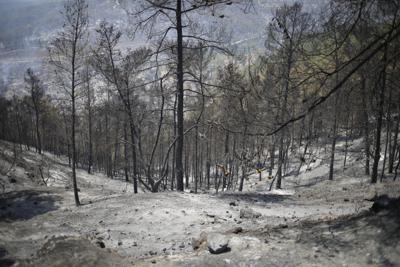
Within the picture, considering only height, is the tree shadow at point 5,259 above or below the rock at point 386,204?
below

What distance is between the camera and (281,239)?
17.4 ft

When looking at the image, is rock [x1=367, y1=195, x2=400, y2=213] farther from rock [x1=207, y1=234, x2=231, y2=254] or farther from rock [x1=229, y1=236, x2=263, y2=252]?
rock [x1=207, y1=234, x2=231, y2=254]

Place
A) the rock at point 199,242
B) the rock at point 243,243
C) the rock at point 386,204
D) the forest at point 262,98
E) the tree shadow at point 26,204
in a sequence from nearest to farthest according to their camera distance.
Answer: the forest at point 262,98, the rock at point 386,204, the rock at point 243,243, the rock at point 199,242, the tree shadow at point 26,204

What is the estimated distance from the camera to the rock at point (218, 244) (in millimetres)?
5219

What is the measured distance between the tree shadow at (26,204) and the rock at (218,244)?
8749 millimetres

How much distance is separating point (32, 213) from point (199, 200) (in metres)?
7.10

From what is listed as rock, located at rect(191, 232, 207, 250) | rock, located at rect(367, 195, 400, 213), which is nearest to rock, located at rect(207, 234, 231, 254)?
rock, located at rect(191, 232, 207, 250)

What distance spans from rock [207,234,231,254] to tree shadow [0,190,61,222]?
8.75 m

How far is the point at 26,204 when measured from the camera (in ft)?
50.1

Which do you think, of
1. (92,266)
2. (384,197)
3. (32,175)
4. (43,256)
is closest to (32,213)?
(43,256)

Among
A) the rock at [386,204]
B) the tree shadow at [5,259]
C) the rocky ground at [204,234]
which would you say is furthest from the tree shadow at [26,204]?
the rock at [386,204]

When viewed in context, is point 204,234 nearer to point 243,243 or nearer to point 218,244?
point 218,244

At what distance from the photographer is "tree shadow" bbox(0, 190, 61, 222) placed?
12.8 m

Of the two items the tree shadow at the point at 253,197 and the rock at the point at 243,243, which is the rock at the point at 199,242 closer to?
the rock at the point at 243,243
